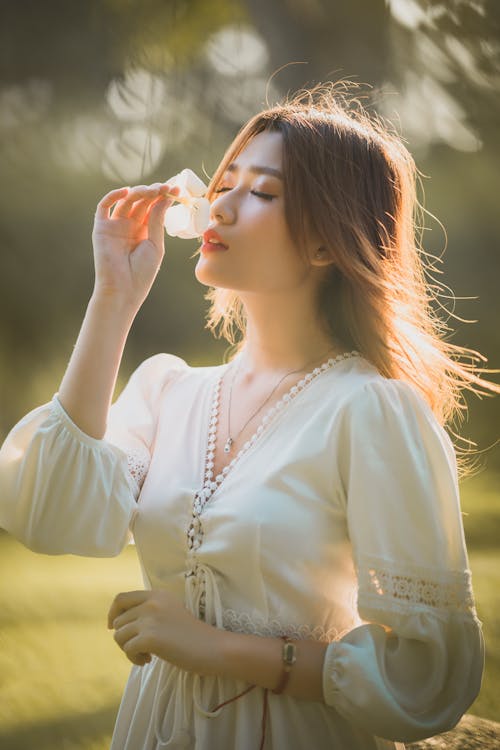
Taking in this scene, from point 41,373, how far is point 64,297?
0.79ft

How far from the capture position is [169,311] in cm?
257

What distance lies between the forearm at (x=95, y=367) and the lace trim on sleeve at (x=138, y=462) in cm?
12

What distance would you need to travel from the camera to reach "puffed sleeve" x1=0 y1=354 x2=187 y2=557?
112cm

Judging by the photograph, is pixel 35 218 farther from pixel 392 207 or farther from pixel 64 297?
pixel 392 207

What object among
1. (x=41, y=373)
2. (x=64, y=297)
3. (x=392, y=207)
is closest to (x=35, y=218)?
(x=64, y=297)

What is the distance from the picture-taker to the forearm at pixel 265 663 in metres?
1.03

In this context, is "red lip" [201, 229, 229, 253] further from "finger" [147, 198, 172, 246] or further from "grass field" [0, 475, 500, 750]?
"grass field" [0, 475, 500, 750]

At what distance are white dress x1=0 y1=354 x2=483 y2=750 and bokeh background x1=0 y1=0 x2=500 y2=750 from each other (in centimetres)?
124

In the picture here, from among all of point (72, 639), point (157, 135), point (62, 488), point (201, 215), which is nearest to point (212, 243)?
point (201, 215)

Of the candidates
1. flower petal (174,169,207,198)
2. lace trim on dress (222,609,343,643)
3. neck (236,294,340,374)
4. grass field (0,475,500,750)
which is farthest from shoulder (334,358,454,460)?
grass field (0,475,500,750)

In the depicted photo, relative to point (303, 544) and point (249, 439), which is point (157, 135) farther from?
point (303, 544)

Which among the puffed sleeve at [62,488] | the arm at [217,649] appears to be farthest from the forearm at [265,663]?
the puffed sleeve at [62,488]

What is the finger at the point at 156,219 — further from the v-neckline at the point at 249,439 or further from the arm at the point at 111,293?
the v-neckline at the point at 249,439

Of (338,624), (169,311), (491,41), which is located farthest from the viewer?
(169,311)
